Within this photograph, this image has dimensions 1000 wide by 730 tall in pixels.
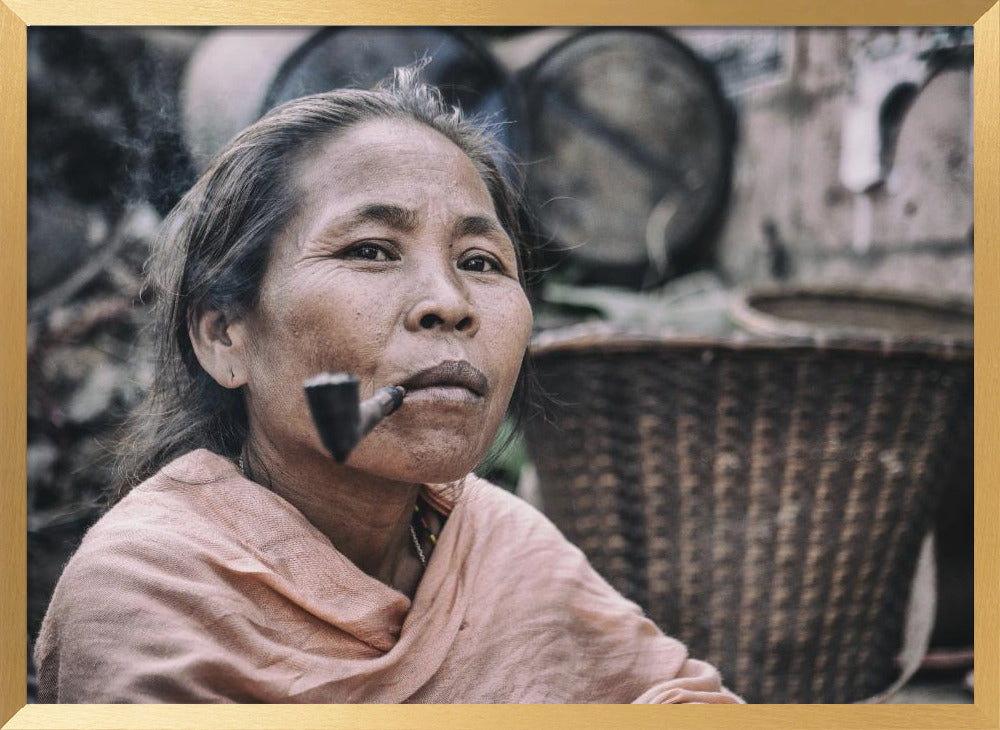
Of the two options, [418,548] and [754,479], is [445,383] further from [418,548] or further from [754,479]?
[754,479]

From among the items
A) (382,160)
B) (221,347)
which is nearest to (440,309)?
(382,160)

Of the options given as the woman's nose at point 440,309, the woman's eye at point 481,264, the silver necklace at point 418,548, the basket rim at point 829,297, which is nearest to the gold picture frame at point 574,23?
the basket rim at point 829,297

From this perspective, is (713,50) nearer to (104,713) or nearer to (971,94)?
(971,94)

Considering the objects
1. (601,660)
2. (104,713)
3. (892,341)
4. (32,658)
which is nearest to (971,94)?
(892,341)

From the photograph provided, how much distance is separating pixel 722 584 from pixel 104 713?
130 cm

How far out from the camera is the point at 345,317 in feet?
5.92

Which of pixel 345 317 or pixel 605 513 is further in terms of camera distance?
pixel 605 513

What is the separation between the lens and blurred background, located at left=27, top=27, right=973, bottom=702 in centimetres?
217

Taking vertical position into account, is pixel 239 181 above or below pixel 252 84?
below

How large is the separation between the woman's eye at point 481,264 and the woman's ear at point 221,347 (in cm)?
42

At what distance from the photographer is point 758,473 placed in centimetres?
234

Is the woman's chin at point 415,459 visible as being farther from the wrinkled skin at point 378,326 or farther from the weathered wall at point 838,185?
the weathered wall at point 838,185

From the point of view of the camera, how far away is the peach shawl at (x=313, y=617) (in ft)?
5.52

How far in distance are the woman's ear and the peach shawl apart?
0.52 ft
